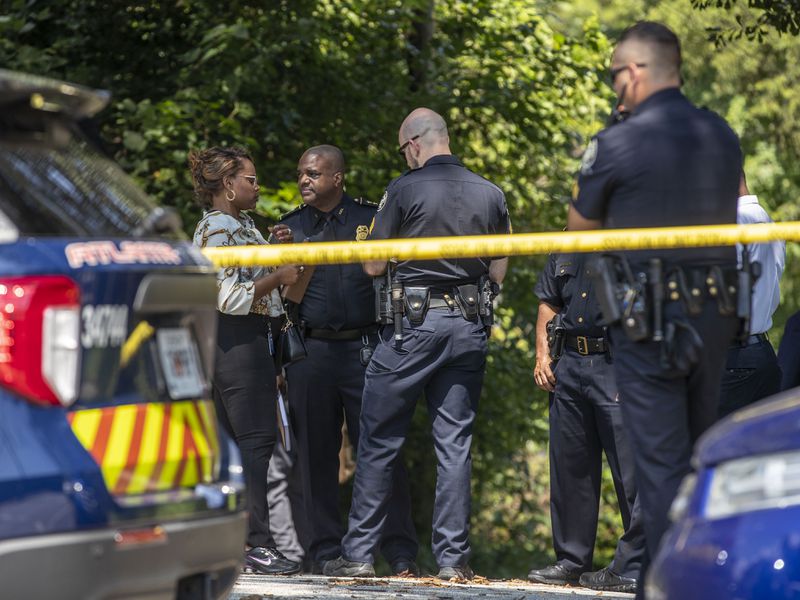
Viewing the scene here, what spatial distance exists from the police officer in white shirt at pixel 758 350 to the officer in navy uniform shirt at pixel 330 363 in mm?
1824

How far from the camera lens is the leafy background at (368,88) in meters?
10.4

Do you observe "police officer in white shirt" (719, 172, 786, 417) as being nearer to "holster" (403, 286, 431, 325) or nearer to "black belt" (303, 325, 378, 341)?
"holster" (403, 286, 431, 325)

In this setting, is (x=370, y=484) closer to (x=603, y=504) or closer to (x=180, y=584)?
(x=180, y=584)

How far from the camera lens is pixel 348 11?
460 inches

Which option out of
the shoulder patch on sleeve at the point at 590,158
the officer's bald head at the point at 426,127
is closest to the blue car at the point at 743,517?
the shoulder patch on sleeve at the point at 590,158

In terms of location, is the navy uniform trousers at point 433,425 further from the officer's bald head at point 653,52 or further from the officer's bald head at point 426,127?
the officer's bald head at point 653,52

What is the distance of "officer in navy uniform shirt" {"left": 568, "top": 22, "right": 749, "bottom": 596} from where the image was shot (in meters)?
4.54

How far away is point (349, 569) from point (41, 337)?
3.73m

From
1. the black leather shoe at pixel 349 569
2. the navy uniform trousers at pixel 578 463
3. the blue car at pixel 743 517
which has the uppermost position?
the blue car at pixel 743 517

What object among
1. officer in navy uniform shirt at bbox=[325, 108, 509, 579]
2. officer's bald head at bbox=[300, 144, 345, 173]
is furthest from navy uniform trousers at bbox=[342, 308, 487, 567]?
officer's bald head at bbox=[300, 144, 345, 173]

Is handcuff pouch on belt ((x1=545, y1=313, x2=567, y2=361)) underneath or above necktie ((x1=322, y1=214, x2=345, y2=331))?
underneath

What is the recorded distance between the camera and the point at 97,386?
140 inches

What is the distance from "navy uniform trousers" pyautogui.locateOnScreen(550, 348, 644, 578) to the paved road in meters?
0.29

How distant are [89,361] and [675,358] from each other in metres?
1.89
